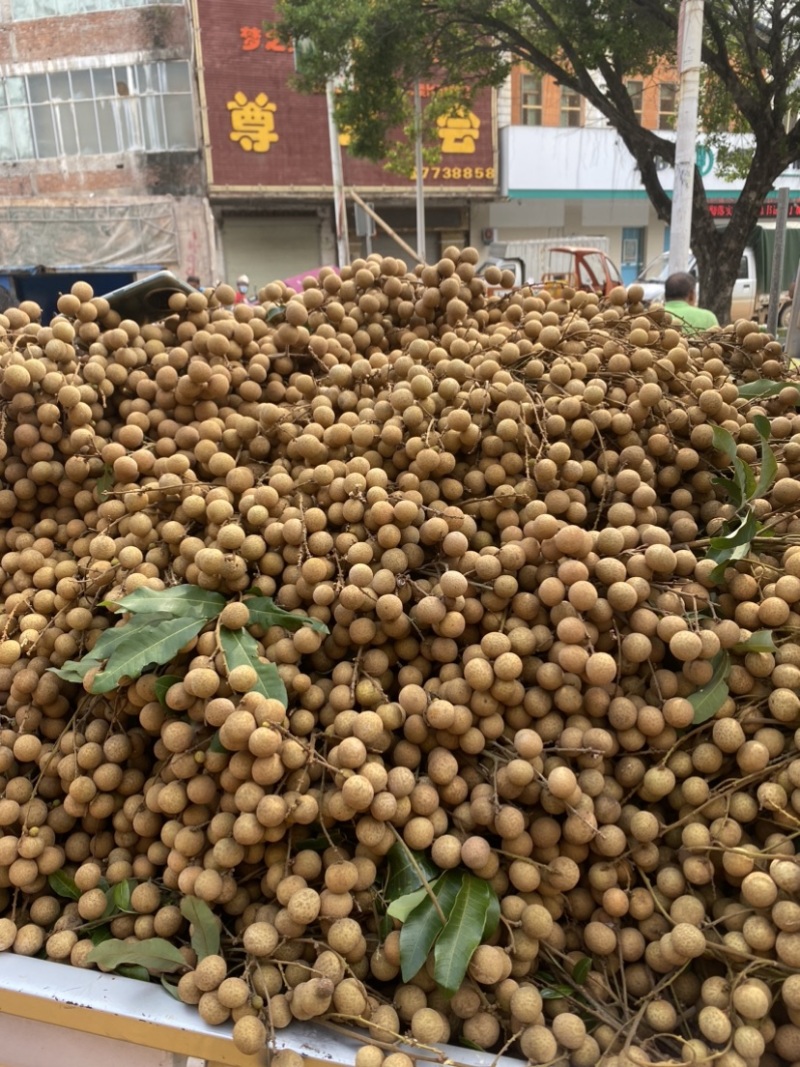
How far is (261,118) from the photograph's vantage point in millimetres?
11609

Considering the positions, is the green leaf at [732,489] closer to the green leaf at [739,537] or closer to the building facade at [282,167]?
the green leaf at [739,537]

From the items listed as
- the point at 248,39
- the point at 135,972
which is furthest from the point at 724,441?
the point at 248,39

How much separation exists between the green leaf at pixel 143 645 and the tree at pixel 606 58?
6.69 meters

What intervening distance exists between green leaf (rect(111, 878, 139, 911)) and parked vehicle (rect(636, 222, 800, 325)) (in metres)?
9.27

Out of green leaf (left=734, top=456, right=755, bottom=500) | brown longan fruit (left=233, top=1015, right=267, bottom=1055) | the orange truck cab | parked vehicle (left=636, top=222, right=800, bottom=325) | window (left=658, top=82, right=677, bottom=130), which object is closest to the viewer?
brown longan fruit (left=233, top=1015, right=267, bottom=1055)

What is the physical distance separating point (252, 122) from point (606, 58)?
21.6ft

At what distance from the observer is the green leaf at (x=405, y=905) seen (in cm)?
92

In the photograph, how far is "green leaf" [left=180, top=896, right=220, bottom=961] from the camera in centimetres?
97

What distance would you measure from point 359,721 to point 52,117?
45.8ft

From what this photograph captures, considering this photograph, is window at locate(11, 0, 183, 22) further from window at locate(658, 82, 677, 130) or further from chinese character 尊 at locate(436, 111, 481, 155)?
window at locate(658, 82, 677, 130)

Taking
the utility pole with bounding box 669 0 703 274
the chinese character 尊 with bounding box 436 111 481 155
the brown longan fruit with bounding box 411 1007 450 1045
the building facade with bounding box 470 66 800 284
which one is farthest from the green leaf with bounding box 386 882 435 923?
the building facade with bounding box 470 66 800 284

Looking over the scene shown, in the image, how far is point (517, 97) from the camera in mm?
12641

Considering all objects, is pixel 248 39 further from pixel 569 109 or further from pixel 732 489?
pixel 732 489

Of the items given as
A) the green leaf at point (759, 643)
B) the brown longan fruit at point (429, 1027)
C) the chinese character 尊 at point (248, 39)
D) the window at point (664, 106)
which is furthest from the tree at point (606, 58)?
the brown longan fruit at point (429, 1027)
